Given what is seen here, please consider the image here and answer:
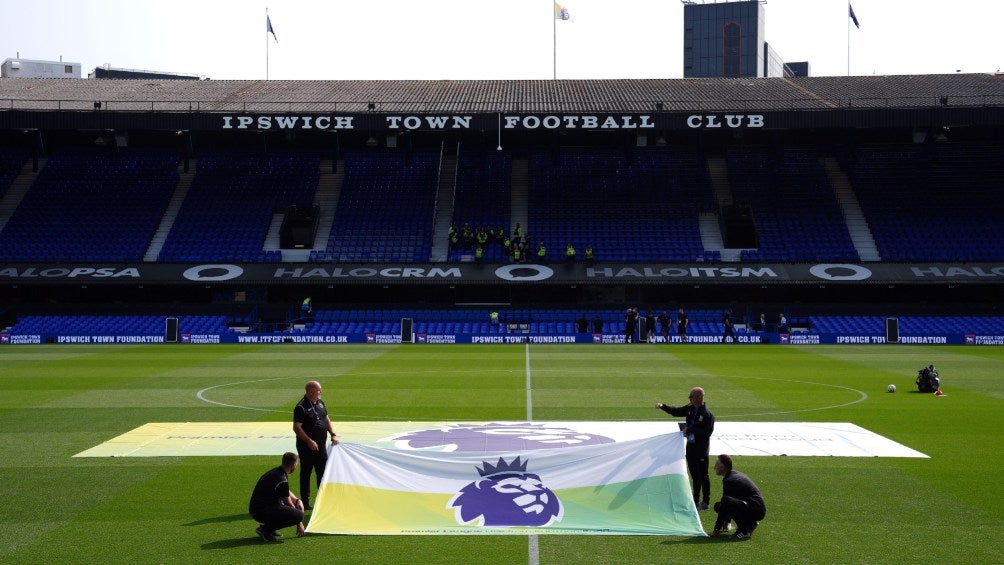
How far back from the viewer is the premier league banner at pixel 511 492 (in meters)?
12.0

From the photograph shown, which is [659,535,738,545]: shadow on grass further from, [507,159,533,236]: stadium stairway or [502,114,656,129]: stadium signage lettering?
[507,159,533,236]: stadium stairway

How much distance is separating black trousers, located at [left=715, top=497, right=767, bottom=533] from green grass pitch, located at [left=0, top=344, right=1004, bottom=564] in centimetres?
31

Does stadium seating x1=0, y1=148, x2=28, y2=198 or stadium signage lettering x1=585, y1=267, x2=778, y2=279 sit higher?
stadium seating x1=0, y1=148, x2=28, y2=198

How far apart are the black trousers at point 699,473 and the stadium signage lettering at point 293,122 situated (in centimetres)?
4392

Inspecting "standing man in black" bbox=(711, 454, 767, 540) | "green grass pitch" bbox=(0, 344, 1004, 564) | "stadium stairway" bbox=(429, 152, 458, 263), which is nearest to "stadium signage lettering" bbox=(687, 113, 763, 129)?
"stadium stairway" bbox=(429, 152, 458, 263)

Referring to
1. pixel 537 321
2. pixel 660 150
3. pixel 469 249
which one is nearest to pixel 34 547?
pixel 537 321

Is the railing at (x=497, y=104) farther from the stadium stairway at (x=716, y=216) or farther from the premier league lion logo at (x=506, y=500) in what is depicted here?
the premier league lion logo at (x=506, y=500)

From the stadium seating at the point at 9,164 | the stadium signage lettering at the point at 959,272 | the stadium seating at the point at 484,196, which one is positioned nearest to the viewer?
the stadium signage lettering at the point at 959,272

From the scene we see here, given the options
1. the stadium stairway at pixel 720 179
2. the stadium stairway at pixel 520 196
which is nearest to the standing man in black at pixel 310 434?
the stadium stairway at pixel 520 196

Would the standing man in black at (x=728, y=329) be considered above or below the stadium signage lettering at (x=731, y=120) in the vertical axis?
below

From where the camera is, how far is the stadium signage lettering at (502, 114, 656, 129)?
53.9 meters

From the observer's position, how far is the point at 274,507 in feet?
38.9

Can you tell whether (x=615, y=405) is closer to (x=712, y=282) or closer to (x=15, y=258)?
(x=712, y=282)

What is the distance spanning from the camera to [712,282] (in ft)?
168
